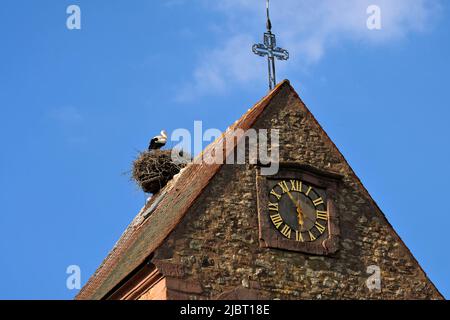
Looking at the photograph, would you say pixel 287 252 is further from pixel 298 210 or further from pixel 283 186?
pixel 283 186

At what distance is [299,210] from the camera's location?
31312 millimetres

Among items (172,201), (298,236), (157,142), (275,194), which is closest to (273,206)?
(275,194)

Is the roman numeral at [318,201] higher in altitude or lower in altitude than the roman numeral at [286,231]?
higher

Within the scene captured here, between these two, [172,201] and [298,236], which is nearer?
[298,236]

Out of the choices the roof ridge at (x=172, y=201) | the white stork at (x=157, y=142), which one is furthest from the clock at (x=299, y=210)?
the white stork at (x=157, y=142)

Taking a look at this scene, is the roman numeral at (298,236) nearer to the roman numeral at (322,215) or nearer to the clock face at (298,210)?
the clock face at (298,210)

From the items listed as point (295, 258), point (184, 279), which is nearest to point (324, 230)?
point (295, 258)

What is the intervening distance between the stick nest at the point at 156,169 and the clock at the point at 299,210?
15.3 ft

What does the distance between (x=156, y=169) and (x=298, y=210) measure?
17.9ft

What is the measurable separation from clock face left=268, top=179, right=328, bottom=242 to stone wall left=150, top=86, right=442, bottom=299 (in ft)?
1.16

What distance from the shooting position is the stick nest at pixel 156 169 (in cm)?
3594
